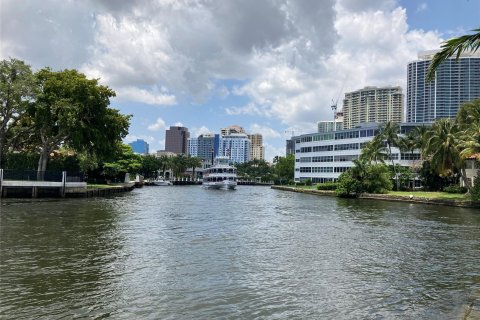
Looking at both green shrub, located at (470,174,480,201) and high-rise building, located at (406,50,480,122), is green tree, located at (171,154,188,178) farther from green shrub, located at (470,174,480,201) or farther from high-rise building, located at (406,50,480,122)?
green shrub, located at (470,174,480,201)

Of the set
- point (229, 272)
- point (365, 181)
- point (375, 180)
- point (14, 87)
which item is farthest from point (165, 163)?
point (229, 272)

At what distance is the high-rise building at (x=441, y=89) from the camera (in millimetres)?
87188

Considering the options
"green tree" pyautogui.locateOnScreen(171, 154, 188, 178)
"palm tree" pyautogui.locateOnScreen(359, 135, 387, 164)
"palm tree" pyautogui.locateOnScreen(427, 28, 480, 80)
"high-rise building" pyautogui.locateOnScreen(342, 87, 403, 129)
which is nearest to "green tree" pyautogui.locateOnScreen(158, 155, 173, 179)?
"green tree" pyautogui.locateOnScreen(171, 154, 188, 178)

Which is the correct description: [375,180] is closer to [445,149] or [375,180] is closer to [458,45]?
[445,149]

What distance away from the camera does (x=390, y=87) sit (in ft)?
589

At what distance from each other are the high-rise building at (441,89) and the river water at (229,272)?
5999 cm

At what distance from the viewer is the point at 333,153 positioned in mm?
114938

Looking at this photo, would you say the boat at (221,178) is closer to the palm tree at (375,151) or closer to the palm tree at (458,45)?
the palm tree at (375,151)

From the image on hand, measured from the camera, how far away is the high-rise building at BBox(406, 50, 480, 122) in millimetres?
87188

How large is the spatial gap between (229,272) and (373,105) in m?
177

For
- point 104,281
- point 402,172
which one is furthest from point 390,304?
point 402,172

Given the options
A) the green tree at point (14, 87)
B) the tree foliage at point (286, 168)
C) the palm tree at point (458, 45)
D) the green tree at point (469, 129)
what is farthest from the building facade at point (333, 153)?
the palm tree at point (458, 45)

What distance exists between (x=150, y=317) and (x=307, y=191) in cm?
8627

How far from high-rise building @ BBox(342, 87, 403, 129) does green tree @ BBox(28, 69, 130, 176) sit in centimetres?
12496
